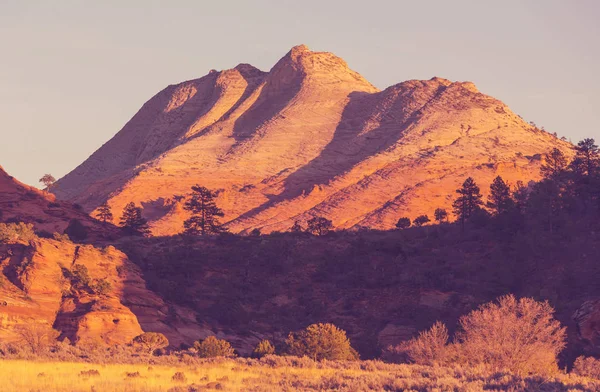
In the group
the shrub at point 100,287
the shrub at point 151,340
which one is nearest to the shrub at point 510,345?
the shrub at point 151,340

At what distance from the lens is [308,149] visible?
136125 millimetres

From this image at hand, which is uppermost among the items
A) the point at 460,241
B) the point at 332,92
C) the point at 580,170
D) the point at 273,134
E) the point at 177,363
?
the point at 332,92

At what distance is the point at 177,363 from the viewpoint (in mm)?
32406

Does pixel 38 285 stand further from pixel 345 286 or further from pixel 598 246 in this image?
pixel 598 246

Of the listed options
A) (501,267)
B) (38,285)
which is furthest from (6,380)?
(501,267)

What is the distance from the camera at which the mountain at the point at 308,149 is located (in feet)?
363

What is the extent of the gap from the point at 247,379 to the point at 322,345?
53.6 ft

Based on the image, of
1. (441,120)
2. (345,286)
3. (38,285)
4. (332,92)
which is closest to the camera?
(38,285)

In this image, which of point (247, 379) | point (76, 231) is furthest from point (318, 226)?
point (247, 379)

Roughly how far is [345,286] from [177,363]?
117ft

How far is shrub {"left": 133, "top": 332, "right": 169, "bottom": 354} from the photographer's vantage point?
45931 millimetres

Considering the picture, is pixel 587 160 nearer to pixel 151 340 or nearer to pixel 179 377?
pixel 151 340

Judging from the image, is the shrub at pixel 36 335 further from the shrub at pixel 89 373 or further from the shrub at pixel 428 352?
the shrub at pixel 428 352

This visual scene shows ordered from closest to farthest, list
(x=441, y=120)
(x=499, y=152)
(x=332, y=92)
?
(x=499, y=152)
(x=441, y=120)
(x=332, y=92)
